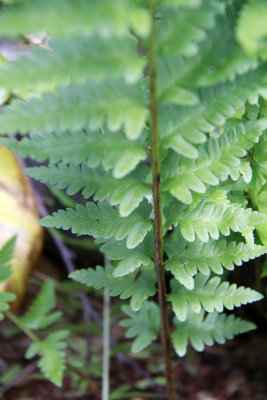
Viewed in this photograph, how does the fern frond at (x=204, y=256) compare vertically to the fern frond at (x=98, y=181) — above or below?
below

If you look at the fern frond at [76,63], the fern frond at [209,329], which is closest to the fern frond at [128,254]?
the fern frond at [209,329]

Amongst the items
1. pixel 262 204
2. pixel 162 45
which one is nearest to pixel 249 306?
pixel 262 204

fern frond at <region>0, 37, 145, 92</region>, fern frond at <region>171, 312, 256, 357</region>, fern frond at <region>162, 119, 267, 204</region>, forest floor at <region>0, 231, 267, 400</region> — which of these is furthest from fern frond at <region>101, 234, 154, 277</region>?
forest floor at <region>0, 231, 267, 400</region>

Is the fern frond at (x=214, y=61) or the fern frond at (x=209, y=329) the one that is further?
the fern frond at (x=209, y=329)

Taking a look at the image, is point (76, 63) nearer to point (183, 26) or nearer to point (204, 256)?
point (183, 26)

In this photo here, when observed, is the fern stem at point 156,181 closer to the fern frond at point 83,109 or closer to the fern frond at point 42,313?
the fern frond at point 83,109

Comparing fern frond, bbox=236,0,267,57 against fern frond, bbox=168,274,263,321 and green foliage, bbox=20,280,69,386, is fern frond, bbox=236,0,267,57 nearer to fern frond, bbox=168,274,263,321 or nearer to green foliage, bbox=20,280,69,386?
fern frond, bbox=168,274,263,321
